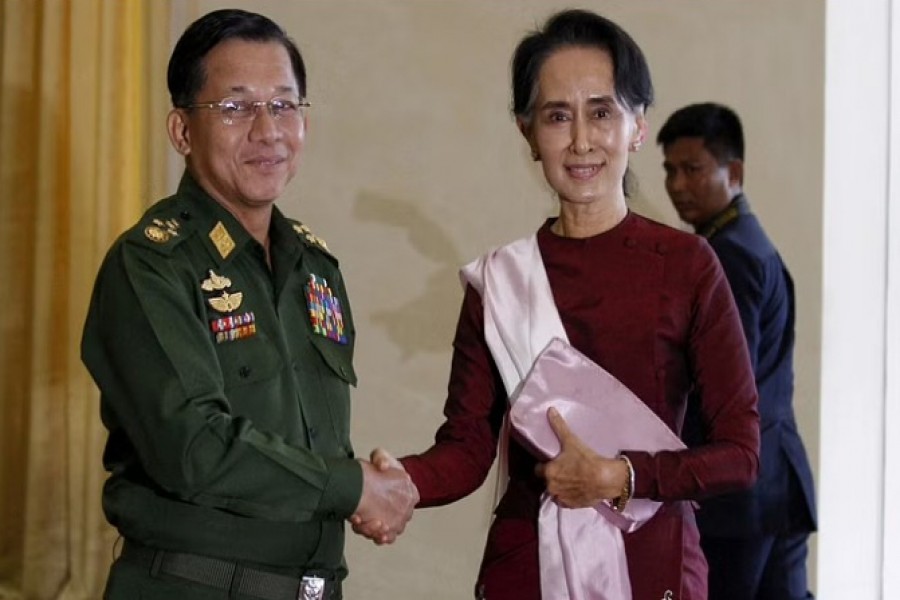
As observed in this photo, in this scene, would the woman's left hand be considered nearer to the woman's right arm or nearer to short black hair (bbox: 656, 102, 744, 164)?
the woman's right arm

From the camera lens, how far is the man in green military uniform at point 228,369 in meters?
2.01

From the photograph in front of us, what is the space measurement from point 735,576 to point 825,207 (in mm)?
878

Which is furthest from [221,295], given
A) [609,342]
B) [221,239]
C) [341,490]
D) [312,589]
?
[609,342]

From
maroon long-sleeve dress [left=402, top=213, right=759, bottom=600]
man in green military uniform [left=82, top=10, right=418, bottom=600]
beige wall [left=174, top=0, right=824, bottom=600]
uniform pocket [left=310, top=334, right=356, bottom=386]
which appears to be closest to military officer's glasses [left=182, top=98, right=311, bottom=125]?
man in green military uniform [left=82, top=10, right=418, bottom=600]

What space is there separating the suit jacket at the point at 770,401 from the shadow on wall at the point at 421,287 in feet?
1.90

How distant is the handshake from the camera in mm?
2164

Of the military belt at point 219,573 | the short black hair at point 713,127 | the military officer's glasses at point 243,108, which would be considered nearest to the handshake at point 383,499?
the military belt at point 219,573

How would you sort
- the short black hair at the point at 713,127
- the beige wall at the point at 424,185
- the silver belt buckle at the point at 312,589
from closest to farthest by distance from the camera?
the silver belt buckle at the point at 312,589 → the beige wall at the point at 424,185 → the short black hair at the point at 713,127

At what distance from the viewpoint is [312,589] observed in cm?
214

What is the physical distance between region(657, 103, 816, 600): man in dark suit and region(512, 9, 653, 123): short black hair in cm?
111

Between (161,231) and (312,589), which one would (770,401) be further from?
(161,231)

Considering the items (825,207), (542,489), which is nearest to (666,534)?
(542,489)

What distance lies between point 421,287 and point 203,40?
1.17 metres

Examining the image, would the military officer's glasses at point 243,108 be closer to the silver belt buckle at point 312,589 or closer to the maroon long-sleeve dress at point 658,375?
the maroon long-sleeve dress at point 658,375
